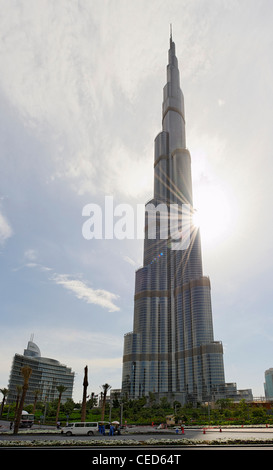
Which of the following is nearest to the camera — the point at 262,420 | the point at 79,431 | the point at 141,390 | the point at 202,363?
the point at 79,431

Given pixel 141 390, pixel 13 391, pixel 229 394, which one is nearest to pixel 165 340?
pixel 141 390

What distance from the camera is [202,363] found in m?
167

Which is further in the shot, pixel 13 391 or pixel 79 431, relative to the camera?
pixel 13 391

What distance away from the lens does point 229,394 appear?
156250 millimetres

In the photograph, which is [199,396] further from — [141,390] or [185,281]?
[185,281]
